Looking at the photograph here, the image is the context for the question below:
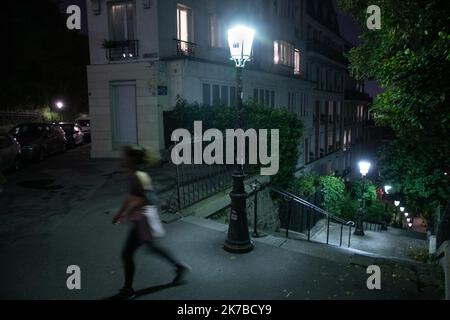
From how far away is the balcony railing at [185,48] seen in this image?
15.5 meters

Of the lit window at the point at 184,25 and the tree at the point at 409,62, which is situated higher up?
the lit window at the point at 184,25

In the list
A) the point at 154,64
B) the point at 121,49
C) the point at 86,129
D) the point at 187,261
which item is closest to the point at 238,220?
the point at 187,261

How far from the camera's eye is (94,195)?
33.4 feet

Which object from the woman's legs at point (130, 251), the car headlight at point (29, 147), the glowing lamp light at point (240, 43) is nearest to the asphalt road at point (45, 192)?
the car headlight at point (29, 147)

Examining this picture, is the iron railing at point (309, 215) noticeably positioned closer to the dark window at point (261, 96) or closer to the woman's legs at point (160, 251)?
the woman's legs at point (160, 251)

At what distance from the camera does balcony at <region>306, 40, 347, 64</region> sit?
2866cm

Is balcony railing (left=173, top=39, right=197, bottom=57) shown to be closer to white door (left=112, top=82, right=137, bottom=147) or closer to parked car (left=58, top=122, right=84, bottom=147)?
white door (left=112, top=82, right=137, bottom=147)

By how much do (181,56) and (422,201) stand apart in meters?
12.0

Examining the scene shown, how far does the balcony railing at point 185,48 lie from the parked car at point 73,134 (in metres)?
9.04

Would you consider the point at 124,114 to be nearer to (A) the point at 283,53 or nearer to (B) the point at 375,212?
(A) the point at 283,53

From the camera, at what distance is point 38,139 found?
16.1 meters

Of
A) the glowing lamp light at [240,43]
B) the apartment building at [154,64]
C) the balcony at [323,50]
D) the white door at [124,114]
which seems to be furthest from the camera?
the balcony at [323,50]

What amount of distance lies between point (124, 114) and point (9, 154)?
15.3ft

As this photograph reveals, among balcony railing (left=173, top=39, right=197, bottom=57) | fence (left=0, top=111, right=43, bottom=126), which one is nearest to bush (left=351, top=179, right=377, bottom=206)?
balcony railing (left=173, top=39, right=197, bottom=57)
